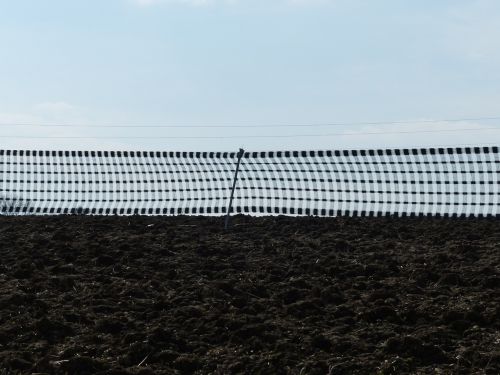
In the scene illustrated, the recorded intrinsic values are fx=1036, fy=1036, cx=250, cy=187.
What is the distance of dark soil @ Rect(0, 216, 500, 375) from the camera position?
32.0ft

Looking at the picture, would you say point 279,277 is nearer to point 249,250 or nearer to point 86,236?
point 249,250

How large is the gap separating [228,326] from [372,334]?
5.07 ft

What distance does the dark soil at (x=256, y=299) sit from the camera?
975 centimetres

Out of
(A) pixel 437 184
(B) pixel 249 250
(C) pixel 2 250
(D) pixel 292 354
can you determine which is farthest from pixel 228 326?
(A) pixel 437 184

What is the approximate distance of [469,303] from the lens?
36.7ft

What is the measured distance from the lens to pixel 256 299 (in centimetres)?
→ 1210

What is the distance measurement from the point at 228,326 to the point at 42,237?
281 inches

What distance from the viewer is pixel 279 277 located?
13289 mm

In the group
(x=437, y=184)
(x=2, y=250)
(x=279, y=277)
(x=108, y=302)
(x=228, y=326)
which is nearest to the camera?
(x=228, y=326)

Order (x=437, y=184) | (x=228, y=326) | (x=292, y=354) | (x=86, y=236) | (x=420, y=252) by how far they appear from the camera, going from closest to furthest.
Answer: (x=292, y=354) → (x=228, y=326) → (x=420, y=252) → (x=86, y=236) → (x=437, y=184)

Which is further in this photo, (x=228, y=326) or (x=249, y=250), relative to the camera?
(x=249, y=250)

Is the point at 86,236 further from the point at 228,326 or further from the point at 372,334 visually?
the point at 372,334

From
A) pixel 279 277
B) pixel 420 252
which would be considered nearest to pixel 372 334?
pixel 279 277

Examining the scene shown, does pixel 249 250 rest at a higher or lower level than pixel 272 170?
lower
